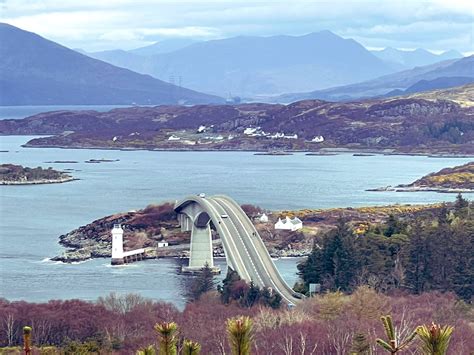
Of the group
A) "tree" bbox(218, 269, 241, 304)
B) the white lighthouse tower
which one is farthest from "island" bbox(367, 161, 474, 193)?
"tree" bbox(218, 269, 241, 304)

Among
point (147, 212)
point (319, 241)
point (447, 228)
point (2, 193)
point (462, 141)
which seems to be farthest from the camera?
point (462, 141)

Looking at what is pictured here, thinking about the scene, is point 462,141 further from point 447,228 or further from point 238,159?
point 447,228

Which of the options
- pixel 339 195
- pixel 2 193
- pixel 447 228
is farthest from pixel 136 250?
pixel 2 193

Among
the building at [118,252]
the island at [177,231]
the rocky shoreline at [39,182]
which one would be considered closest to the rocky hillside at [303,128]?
the rocky shoreline at [39,182]

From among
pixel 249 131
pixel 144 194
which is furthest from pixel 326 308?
pixel 249 131

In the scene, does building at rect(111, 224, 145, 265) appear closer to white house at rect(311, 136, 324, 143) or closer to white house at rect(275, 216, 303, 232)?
white house at rect(275, 216, 303, 232)

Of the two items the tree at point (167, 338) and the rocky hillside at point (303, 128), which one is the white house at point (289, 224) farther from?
the rocky hillside at point (303, 128)
